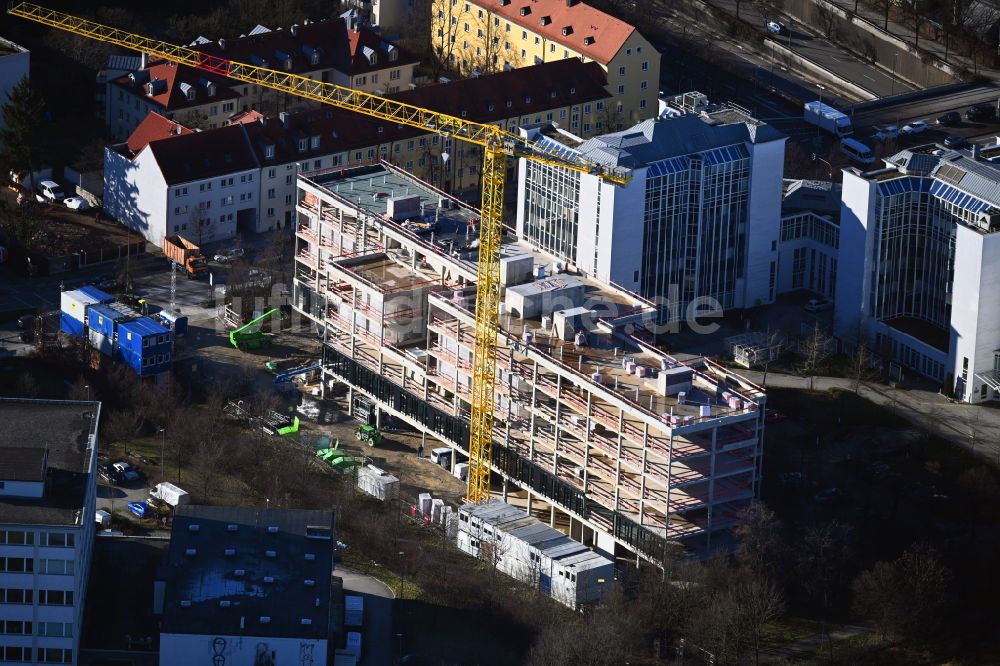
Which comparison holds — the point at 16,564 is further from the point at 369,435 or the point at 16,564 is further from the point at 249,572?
the point at 369,435

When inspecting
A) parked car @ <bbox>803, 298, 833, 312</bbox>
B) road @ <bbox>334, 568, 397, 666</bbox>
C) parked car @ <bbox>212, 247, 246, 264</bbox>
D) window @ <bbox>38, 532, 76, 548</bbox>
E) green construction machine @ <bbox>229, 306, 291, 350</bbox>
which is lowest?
road @ <bbox>334, 568, 397, 666</bbox>

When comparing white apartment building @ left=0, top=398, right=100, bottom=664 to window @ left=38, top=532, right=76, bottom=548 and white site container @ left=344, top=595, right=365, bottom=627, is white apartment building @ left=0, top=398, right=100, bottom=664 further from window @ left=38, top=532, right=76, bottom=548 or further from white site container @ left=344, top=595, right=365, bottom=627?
white site container @ left=344, top=595, right=365, bottom=627

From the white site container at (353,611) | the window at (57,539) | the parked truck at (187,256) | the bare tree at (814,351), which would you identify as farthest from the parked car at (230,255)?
the window at (57,539)

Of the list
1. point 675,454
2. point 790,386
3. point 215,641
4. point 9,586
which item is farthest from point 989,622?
point 9,586

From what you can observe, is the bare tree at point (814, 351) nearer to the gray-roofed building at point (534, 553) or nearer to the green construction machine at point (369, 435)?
the gray-roofed building at point (534, 553)

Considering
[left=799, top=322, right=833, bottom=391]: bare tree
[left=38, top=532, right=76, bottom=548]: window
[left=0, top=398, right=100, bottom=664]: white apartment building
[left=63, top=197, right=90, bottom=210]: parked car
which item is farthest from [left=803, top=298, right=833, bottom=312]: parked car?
[left=38, top=532, right=76, bottom=548]: window

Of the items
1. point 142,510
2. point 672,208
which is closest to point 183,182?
point 672,208
